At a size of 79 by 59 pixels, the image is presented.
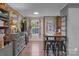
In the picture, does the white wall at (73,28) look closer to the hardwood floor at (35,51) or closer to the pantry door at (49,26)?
the pantry door at (49,26)

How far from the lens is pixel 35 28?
8.45 feet

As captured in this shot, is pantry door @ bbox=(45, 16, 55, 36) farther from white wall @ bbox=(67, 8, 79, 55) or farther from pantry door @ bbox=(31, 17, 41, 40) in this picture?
white wall @ bbox=(67, 8, 79, 55)

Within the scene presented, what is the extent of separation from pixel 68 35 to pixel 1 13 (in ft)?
4.67

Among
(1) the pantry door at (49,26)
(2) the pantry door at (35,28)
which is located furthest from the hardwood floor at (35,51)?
(1) the pantry door at (49,26)

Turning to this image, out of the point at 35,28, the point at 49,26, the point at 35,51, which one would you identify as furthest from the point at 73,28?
the point at 35,51

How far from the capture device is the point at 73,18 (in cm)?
237

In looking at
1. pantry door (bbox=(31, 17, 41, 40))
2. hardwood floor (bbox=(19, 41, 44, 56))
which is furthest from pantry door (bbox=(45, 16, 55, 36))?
hardwood floor (bbox=(19, 41, 44, 56))

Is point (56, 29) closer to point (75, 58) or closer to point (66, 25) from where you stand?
point (66, 25)

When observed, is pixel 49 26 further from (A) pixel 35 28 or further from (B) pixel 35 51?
(B) pixel 35 51

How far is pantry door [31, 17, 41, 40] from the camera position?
8.28 ft

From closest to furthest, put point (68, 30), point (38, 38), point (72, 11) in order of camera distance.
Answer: point (72, 11) < point (68, 30) < point (38, 38)

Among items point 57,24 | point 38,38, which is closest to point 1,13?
point 38,38

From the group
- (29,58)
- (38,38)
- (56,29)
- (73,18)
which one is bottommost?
(29,58)

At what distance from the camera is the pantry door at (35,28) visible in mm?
2523
